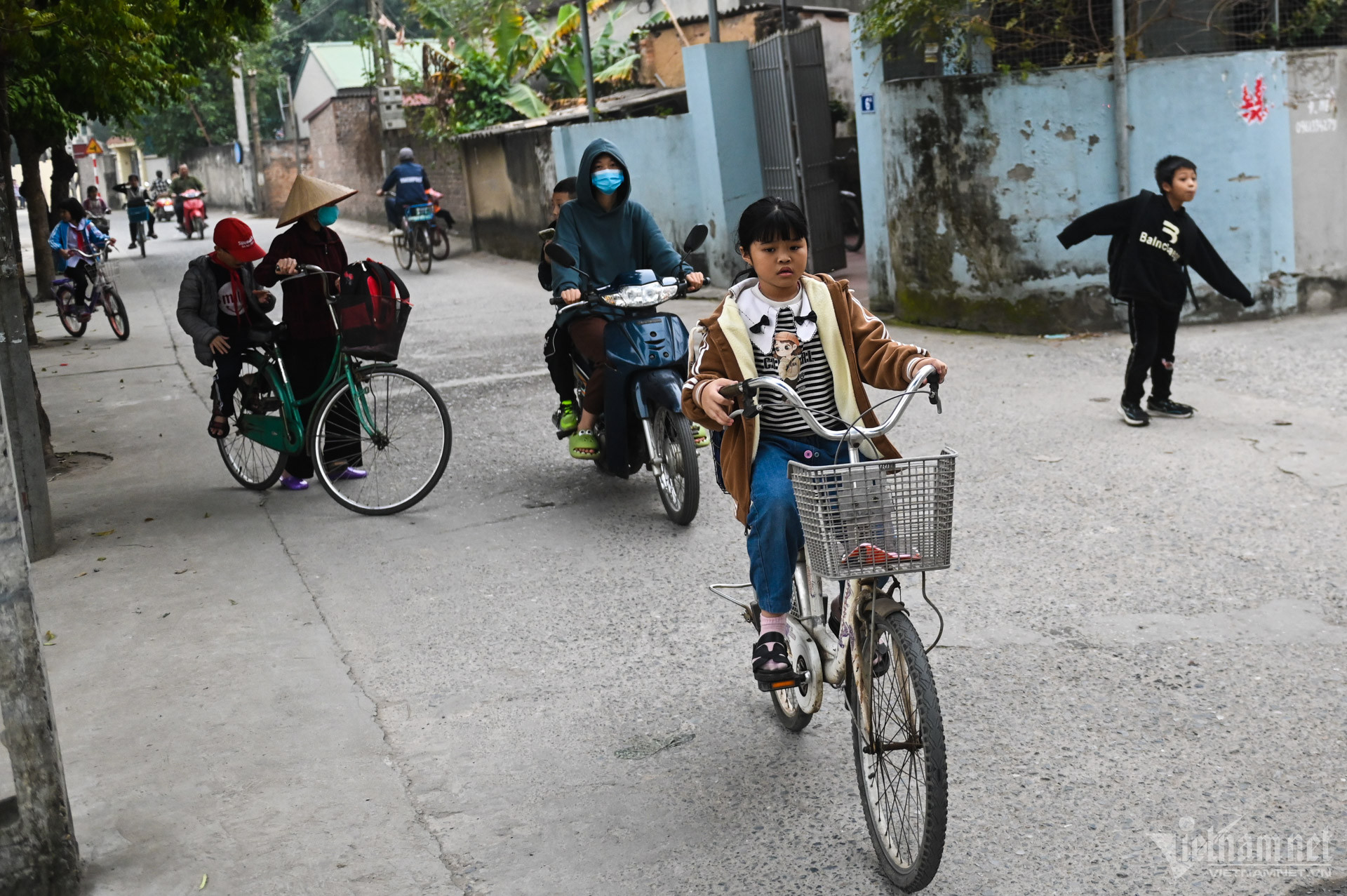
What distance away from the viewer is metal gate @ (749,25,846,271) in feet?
43.5

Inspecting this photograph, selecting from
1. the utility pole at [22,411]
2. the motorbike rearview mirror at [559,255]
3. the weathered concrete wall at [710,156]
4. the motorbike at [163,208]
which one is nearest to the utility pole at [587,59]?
the weathered concrete wall at [710,156]

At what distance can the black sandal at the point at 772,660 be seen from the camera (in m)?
3.61

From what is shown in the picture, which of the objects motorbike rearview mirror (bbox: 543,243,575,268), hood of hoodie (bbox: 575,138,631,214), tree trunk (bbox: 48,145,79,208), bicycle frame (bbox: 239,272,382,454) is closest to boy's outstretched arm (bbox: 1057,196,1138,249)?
hood of hoodie (bbox: 575,138,631,214)

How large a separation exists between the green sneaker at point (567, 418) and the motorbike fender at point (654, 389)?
28.6 inches

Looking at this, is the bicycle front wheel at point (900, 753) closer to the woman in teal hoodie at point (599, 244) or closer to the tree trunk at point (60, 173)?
the woman in teal hoodie at point (599, 244)

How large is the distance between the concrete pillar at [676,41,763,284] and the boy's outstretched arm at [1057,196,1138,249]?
6.49 meters

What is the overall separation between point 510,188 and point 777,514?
→ 1866 centimetres

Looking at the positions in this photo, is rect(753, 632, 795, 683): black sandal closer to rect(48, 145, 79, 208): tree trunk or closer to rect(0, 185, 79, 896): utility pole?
rect(0, 185, 79, 896): utility pole

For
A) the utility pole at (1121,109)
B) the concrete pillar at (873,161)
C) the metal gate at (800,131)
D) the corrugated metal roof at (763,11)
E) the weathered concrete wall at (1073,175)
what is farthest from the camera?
the corrugated metal roof at (763,11)

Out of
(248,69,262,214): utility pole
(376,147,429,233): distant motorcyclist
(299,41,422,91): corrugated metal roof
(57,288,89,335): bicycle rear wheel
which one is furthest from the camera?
(299,41,422,91): corrugated metal roof

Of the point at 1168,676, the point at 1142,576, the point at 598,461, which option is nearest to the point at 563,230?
the point at 598,461

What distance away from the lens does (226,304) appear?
7.11 metres

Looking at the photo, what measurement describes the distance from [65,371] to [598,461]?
324 inches

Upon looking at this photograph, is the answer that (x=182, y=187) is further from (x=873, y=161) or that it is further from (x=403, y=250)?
(x=873, y=161)
